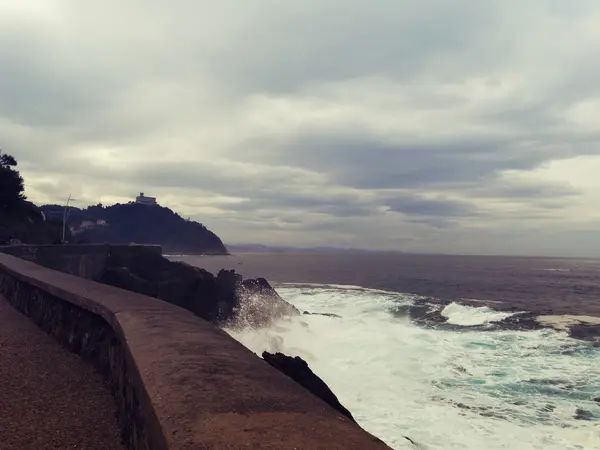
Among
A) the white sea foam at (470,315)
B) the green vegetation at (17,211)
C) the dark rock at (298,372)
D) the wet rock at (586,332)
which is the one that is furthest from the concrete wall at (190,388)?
the green vegetation at (17,211)

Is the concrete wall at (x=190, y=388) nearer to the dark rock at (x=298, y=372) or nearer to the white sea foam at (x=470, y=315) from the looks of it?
the dark rock at (x=298, y=372)

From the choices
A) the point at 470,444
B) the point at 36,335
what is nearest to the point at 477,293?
the point at 470,444

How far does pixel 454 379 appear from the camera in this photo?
46.0 ft

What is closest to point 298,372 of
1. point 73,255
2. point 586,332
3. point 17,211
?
point 73,255

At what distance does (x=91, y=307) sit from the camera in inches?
204

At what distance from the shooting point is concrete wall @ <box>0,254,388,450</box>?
2.24 m

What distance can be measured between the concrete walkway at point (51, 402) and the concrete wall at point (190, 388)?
0.13 metres

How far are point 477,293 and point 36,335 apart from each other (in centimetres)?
4595

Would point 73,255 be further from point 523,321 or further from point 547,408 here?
point 523,321

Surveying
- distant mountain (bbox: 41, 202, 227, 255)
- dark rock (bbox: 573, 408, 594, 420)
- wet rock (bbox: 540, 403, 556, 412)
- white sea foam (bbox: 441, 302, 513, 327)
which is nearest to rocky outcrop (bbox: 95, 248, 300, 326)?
white sea foam (bbox: 441, 302, 513, 327)

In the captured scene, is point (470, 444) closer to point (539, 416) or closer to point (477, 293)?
point (539, 416)

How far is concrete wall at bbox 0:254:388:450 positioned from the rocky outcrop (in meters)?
15.4

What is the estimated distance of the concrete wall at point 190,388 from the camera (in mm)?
2236

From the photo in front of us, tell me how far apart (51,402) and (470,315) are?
28764mm
